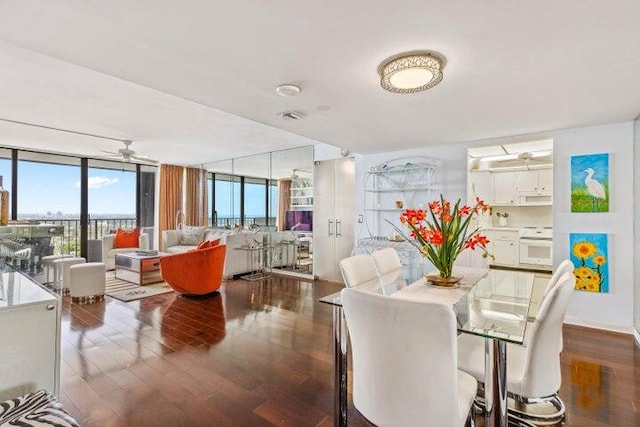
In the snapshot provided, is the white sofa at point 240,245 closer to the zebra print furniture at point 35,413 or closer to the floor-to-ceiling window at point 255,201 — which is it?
the floor-to-ceiling window at point 255,201

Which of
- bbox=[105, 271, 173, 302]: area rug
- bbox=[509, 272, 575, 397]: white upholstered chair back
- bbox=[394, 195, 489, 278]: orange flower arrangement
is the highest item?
bbox=[394, 195, 489, 278]: orange flower arrangement

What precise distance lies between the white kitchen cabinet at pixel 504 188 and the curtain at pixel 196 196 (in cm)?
701

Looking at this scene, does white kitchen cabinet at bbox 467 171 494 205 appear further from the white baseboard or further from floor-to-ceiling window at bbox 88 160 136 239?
floor-to-ceiling window at bbox 88 160 136 239

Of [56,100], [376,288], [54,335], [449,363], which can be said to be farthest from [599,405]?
[56,100]

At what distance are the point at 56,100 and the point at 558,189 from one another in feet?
19.4

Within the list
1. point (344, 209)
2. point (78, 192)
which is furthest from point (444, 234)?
point (78, 192)

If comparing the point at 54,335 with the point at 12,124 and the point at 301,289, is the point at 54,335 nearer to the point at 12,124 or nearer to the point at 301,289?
the point at 301,289

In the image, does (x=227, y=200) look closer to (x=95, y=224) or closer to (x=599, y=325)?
(x=95, y=224)

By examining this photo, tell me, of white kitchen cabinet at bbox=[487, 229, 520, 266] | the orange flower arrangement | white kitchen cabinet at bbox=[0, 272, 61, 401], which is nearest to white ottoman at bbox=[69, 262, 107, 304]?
white kitchen cabinet at bbox=[0, 272, 61, 401]

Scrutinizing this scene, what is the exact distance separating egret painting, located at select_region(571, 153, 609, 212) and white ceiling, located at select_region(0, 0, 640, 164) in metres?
0.45

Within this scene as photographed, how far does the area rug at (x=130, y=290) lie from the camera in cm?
446

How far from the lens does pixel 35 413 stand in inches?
48.7

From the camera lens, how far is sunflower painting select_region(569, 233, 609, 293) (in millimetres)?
3424

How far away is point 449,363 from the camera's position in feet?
3.70
